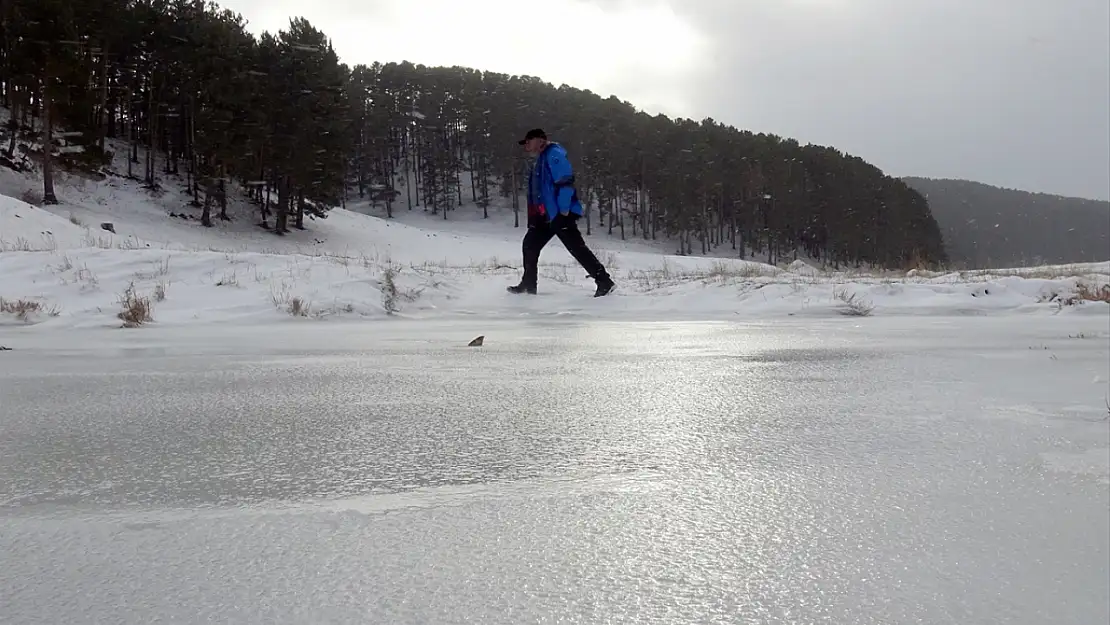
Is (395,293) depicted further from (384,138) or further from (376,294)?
(384,138)

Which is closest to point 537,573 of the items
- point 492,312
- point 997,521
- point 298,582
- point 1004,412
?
point 298,582

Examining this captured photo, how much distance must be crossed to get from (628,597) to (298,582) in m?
0.38

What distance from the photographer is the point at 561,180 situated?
6445 millimetres

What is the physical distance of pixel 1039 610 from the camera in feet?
2.51

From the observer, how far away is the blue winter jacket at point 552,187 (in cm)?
648

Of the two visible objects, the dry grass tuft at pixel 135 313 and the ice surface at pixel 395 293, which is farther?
the ice surface at pixel 395 293

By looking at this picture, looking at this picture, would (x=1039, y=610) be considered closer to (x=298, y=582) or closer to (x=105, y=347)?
(x=298, y=582)

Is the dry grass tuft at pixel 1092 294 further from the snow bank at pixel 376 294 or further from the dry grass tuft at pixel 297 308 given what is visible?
the dry grass tuft at pixel 297 308

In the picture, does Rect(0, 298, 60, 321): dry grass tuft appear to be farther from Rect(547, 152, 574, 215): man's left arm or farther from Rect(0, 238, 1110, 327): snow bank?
Rect(547, 152, 574, 215): man's left arm

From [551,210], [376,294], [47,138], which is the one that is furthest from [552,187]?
[47,138]

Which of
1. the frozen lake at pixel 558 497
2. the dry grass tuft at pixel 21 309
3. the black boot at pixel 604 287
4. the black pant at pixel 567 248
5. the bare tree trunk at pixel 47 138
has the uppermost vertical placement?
the bare tree trunk at pixel 47 138

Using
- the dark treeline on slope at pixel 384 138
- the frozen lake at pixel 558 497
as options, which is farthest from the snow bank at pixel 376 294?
the dark treeline on slope at pixel 384 138

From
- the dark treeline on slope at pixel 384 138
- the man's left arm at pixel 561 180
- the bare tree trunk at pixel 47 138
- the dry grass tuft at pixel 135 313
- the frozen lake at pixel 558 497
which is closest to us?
the frozen lake at pixel 558 497

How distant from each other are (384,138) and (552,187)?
5880 cm
